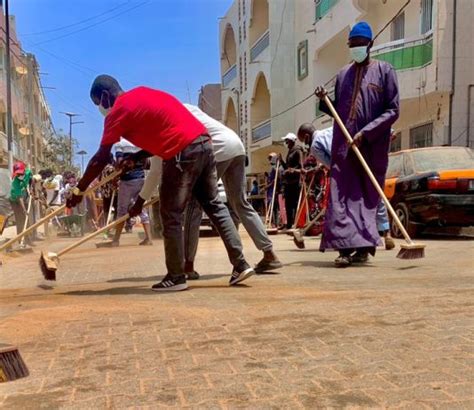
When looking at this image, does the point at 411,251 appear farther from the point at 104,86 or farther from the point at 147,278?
the point at 104,86

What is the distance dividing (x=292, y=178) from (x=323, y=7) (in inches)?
523

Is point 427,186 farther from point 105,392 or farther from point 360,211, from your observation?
point 105,392

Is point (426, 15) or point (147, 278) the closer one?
point (147, 278)

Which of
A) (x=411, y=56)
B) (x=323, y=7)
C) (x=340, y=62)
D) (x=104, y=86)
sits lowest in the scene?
(x=104, y=86)

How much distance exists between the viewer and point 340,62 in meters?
23.7

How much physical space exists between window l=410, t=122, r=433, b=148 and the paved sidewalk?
10.9 meters

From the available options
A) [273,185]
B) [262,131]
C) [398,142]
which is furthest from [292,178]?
[262,131]

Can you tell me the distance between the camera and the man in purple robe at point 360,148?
5426 millimetres

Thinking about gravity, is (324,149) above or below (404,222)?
above

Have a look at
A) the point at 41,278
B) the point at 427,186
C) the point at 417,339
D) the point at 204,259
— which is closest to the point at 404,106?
the point at 427,186

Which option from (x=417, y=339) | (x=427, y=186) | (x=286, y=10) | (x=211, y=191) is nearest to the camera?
(x=417, y=339)

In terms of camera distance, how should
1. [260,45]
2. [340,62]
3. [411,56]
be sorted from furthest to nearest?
[260,45], [340,62], [411,56]

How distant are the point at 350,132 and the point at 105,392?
157 inches

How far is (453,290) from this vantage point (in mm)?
3914
